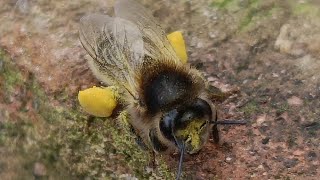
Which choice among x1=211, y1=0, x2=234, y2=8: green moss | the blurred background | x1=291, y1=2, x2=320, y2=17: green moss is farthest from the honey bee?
x1=291, y1=2, x2=320, y2=17: green moss

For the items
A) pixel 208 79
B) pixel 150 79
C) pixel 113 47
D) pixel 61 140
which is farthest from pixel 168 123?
pixel 61 140

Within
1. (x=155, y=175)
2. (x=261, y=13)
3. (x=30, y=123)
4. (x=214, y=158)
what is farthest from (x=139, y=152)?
(x=261, y=13)

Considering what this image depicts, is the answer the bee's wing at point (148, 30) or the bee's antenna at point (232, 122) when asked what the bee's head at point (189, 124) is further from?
the bee's wing at point (148, 30)

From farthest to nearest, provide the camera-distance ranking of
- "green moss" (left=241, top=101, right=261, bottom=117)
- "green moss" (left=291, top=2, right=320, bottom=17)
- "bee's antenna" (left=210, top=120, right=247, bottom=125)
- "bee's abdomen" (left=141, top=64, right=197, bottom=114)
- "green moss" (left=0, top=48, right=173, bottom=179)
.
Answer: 1. "green moss" (left=291, top=2, right=320, bottom=17)
2. "green moss" (left=0, top=48, right=173, bottom=179)
3. "green moss" (left=241, top=101, right=261, bottom=117)
4. "bee's antenna" (left=210, top=120, right=247, bottom=125)
5. "bee's abdomen" (left=141, top=64, right=197, bottom=114)

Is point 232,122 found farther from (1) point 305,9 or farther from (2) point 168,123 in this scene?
(1) point 305,9

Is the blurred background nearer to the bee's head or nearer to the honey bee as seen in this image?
the honey bee

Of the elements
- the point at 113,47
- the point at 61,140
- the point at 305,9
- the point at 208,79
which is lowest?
the point at 61,140
